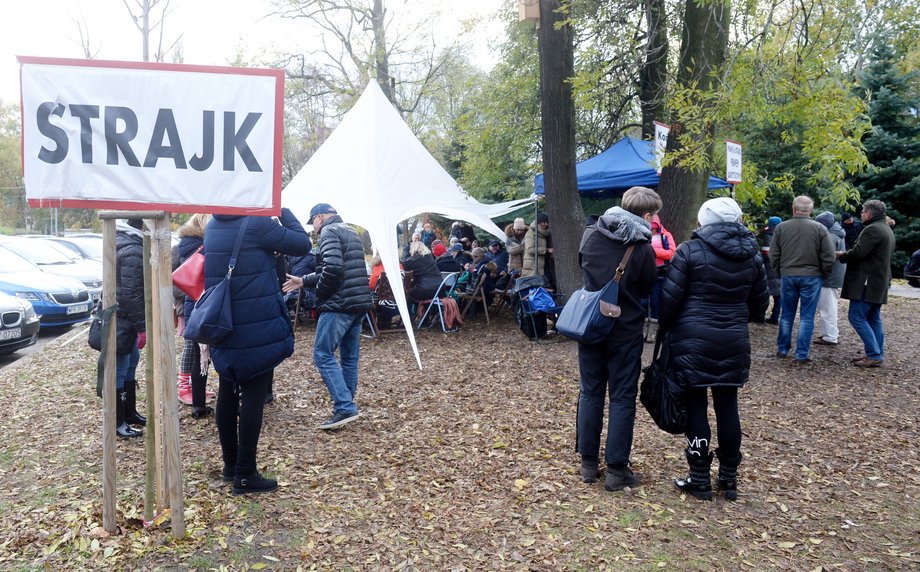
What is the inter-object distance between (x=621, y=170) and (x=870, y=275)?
3.60 metres

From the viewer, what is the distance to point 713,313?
3744 mm

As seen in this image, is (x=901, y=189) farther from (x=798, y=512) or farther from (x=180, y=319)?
(x=180, y=319)

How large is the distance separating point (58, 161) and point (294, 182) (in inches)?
251

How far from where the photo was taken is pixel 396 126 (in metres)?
9.43

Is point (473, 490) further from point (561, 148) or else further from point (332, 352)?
point (561, 148)

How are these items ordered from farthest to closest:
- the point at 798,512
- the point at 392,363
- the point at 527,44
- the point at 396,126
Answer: the point at 527,44
the point at 396,126
the point at 392,363
the point at 798,512

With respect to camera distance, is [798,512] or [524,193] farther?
[524,193]

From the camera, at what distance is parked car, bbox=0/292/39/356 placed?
8.44 m

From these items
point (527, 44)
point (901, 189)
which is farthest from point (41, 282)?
point (901, 189)

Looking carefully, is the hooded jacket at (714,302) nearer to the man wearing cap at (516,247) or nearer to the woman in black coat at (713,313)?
the woman in black coat at (713,313)

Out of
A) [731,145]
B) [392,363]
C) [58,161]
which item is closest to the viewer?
[58,161]

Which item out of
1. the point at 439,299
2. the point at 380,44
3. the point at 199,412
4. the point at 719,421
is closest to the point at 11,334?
the point at 199,412

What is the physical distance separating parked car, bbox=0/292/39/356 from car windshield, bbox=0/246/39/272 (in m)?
2.86

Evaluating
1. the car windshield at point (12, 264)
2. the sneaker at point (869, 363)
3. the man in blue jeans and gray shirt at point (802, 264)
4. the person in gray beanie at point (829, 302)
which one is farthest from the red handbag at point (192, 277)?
the car windshield at point (12, 264)
